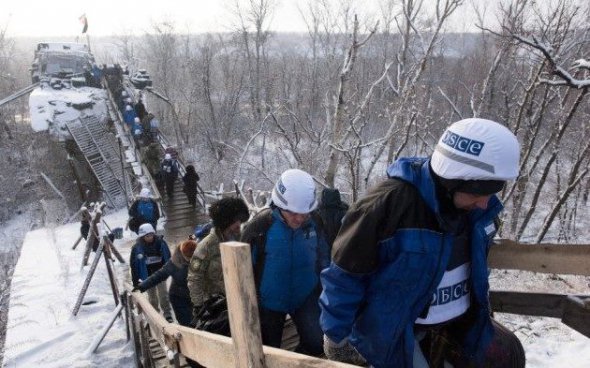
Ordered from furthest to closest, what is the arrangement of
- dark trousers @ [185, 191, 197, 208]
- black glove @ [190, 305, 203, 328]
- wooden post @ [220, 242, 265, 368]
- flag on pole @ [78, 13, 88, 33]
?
flag on pole @ [78, 13, 88, 33]
dark trousers @ [185, 191, 197, 208]
black glove @ [190, 305, 203, 328]
wooden post @ [220, 242, 265, 368]

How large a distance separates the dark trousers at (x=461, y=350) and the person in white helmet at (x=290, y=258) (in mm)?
1305

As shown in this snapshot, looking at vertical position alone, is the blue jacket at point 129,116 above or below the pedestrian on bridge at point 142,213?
above

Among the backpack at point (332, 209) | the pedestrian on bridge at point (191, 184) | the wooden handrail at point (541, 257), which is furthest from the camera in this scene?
A: the pedestrian on bridge at point (191, 184)

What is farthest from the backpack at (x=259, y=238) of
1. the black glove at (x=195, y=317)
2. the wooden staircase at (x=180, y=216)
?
the wooden staircase at (x=180, y=216)

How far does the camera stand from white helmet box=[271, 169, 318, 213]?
3113 millimetres

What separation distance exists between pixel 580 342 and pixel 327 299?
5909 mm

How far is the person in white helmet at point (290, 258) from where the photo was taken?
10.3ft

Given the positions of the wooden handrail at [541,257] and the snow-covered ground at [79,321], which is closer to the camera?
the wooden handrail at [541,257]

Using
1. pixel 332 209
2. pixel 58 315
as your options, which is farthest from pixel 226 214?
pixel 58 315

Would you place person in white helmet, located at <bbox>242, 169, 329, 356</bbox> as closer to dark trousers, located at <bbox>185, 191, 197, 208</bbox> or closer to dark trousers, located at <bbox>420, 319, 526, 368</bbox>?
dark trousers, located at <bbox>420, 319, 526, 368</bbox>

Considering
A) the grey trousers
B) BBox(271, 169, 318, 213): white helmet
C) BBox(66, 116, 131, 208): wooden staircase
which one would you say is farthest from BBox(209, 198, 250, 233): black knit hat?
BBox(66, 116, 131, 208): wooden staircase

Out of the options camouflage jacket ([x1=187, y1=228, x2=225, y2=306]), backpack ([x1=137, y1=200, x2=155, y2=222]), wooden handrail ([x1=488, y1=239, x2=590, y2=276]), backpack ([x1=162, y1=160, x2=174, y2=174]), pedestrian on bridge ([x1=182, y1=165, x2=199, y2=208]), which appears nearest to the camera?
wooden handrail ([x1=488, y1=239, x2=590, y2=276])

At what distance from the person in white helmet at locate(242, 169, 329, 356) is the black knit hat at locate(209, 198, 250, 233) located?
673 mm

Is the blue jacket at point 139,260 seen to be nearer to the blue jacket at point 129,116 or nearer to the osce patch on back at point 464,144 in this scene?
the osce patch on back at point 464,144
